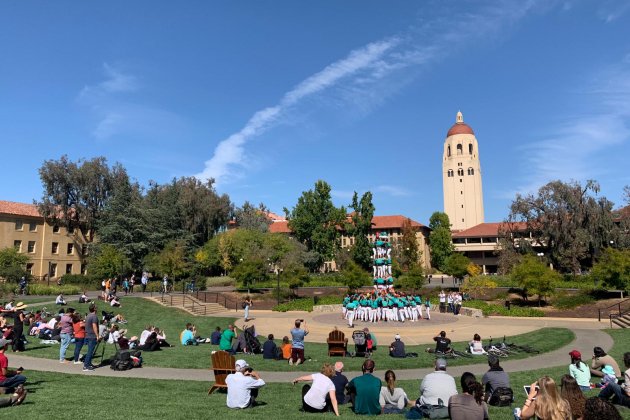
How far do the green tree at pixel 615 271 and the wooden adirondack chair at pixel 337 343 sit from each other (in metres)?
27.7

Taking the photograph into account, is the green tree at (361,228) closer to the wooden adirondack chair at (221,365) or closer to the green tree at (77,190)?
the green tree at (77,190)

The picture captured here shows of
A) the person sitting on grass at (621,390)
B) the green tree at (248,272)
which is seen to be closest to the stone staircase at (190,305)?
the green tree at (248,272)

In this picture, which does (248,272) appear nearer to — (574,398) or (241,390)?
(241,390)

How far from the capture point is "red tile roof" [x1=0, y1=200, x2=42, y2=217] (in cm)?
5416

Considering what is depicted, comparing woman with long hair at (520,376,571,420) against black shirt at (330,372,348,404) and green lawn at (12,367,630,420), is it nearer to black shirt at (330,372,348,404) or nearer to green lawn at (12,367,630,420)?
green lawn at (12,367,630,420)

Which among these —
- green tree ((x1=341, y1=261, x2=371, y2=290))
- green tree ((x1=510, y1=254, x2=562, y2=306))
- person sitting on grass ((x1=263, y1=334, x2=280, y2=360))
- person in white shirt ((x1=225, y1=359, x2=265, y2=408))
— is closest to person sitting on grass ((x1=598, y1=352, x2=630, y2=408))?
person in white shirt ((x1=225, y1=359, x2=265, y2=408))

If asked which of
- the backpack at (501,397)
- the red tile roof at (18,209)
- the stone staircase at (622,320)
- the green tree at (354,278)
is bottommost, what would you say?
the stone staircase at (622,320)

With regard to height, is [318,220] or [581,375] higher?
[318,220]

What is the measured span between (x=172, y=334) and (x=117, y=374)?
10157mm

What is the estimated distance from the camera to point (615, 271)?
109ft

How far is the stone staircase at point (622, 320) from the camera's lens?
25.2 m

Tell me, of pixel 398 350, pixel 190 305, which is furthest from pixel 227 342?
pixel 190 305

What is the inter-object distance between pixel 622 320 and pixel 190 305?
95.4ft

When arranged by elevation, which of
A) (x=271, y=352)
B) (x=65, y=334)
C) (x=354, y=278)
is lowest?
(x=271, y=352)
